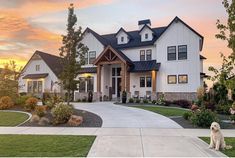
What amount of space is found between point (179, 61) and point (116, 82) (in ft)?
27.8

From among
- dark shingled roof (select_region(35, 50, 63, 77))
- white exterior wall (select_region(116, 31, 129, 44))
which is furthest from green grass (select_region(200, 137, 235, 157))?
dark shingled roof (select_region(35, 50, 63, 77))

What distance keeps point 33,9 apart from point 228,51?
13.6 metres

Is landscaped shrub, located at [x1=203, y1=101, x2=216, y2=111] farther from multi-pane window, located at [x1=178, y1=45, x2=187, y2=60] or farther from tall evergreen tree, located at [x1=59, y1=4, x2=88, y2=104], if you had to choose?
tall evergreen tree, located at [x1=59, y1=4, x2=88, y2=104]

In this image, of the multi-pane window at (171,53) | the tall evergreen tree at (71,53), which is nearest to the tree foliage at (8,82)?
the tall evergreen tree at (71,53)

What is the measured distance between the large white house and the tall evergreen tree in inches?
351

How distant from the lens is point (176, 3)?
63.3ft

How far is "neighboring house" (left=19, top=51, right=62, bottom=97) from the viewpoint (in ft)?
128

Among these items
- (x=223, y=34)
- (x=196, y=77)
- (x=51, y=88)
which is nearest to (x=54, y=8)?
(x=223, y=34)

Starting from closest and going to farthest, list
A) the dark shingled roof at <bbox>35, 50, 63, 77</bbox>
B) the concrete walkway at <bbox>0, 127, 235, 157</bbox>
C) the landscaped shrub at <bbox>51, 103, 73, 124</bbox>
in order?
the concrete walkway at <bbox>0, 127, 235, 157</bbox> < the landscaped shrub at <bbox>51, 103, 73, 124</bbox> < the dark shingled roof at <bbox>35, 50, 63, 77</bbox>

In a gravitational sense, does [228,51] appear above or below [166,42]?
below

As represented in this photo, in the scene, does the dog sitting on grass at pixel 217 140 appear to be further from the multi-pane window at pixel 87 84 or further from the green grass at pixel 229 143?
the multi-pane window at pixel 87 84

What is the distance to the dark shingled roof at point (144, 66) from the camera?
1198 inches

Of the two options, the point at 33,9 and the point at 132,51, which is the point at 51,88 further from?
the point at 33,9

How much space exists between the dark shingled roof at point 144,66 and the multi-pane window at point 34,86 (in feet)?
50.5
